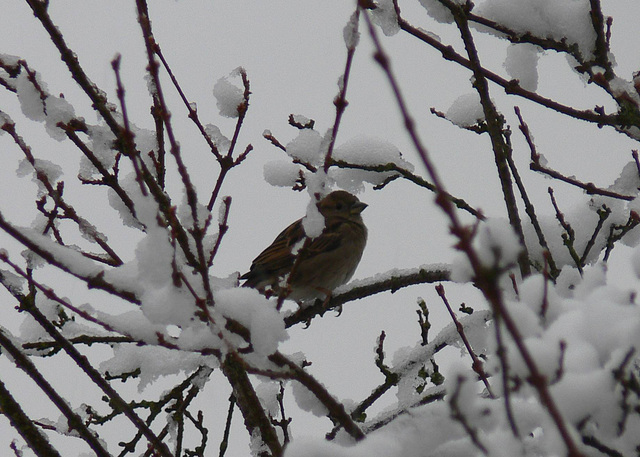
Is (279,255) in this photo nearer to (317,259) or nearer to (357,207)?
(317,259)

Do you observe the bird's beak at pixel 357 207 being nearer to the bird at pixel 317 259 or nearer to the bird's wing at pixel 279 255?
the bird at pixel 317 259

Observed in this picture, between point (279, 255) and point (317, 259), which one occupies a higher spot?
point (279, 255)

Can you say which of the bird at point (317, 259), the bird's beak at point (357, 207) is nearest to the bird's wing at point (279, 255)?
the bird at point (317, 259)

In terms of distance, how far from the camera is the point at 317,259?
5.60 meters

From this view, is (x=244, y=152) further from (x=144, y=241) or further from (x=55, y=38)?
(x=144, y=241)

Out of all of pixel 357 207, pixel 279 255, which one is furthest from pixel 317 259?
pixel 357 207

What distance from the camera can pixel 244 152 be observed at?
10.8 ft

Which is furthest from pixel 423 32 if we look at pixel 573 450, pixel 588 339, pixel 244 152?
pixel 573 450

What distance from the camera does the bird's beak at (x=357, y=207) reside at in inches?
248

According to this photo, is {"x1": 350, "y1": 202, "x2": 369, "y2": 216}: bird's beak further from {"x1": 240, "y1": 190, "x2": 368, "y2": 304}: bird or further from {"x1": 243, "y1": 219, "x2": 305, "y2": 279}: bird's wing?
{"x1": 243, "y1": 219, "x2": 305, "y2": 279}: bird's wing

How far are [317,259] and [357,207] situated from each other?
2.99 ft

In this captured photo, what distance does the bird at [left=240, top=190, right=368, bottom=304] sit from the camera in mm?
5426

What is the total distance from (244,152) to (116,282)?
4.80ft

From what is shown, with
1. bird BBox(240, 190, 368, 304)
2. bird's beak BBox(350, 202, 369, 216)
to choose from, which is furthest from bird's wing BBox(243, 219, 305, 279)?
bird's beak BBox(350, 202, 369, 216)
